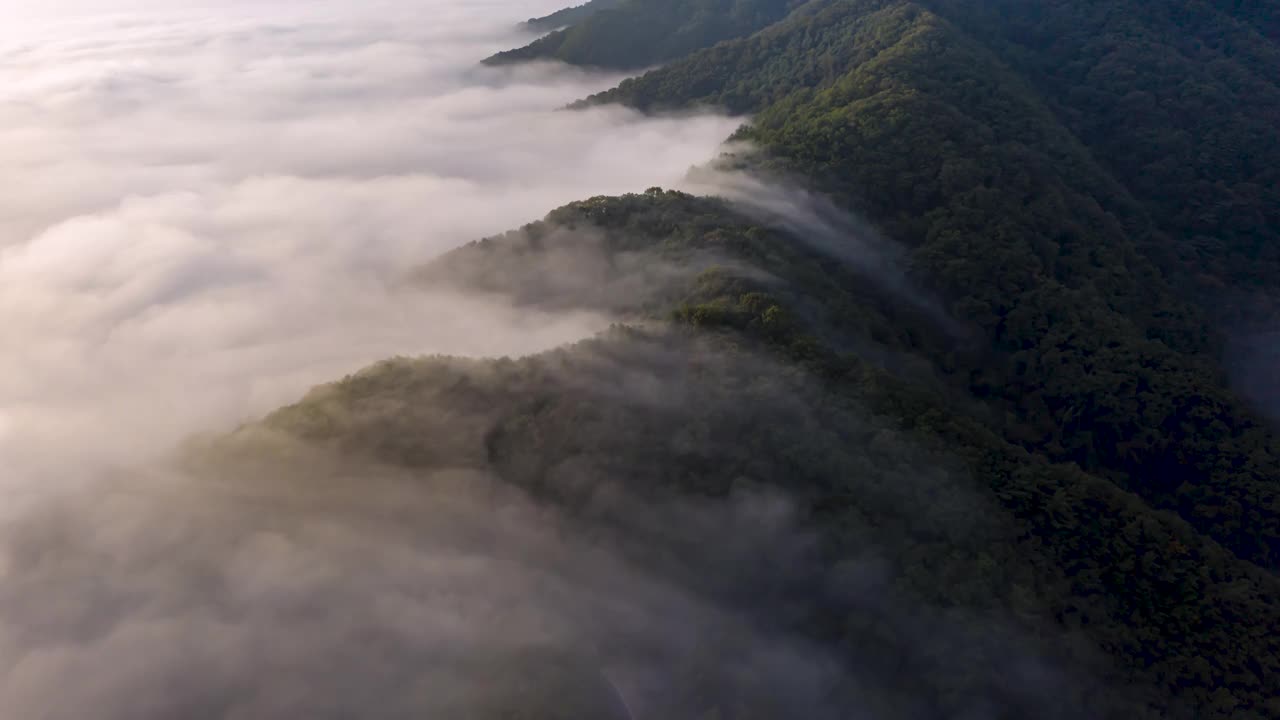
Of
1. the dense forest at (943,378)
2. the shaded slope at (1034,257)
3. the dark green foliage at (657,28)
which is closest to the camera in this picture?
the dense forest at (943,378)

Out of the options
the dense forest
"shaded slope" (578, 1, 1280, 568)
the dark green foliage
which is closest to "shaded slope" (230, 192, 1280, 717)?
the dense forest

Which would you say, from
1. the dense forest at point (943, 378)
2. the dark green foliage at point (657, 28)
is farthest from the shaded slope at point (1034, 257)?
the dark green foliage at point (657, 28)

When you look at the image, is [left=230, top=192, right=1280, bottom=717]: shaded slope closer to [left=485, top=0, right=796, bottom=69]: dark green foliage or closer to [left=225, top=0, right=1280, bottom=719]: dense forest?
[left=225, top=0, right=1280, bottom=719]: dense forest

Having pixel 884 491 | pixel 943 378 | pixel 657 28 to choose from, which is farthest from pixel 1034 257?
pixel 657 28

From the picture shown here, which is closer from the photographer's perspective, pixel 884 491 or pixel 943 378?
pixel 884 491

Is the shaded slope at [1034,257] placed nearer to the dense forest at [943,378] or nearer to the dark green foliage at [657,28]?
the dense forest at [943,378]

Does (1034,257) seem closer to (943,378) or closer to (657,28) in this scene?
(943,378)
